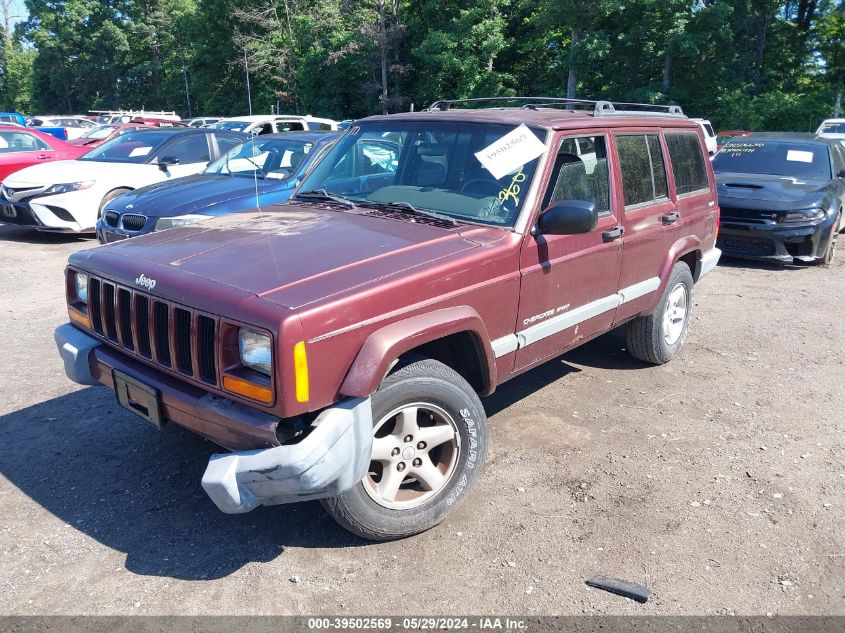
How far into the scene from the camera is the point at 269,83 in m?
39.8

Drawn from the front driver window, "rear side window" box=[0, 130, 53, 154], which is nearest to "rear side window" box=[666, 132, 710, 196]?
the front driver window

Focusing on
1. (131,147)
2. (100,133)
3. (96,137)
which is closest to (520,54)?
(100,133)

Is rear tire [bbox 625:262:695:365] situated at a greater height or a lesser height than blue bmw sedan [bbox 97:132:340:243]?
lesser

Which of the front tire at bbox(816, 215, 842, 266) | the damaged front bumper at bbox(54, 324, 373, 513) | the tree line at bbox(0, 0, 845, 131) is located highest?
the tree line at bbox(0, 0, 845, 131)

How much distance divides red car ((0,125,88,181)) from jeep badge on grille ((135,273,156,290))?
11439 mm

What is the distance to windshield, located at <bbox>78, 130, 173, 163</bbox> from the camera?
10750mm

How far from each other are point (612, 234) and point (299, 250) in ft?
6.98

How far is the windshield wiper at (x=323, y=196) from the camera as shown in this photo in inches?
169

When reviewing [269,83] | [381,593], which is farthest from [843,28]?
[381,593]

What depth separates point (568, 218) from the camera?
3.71 metres

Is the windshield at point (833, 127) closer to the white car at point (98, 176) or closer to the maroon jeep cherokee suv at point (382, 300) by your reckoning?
the white car at point (98, 176)

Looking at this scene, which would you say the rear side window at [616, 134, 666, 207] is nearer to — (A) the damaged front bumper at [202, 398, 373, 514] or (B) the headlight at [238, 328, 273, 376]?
(A) the damaged front bumper at [202, 398, 373, 514]

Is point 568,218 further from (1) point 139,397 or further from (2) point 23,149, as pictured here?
(2) point 23,149

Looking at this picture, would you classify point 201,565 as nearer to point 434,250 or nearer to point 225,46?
point 434,250
